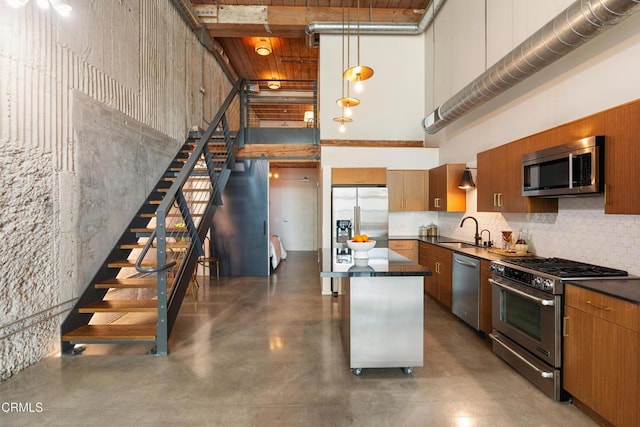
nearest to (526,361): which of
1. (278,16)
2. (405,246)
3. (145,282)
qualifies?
(405,246)

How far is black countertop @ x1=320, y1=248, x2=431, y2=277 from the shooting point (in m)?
2.67

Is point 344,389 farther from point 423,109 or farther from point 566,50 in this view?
point 423,109

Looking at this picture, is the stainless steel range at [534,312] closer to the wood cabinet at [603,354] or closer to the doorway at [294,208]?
the wood cabinet at [603,354]

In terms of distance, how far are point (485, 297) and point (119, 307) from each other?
410 cm

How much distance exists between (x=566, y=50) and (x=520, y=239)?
2.07m

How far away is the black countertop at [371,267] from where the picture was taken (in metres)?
2.67

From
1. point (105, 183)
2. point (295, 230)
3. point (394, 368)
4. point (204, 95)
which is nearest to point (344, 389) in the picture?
point (394, 368)

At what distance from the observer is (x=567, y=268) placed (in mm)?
2684

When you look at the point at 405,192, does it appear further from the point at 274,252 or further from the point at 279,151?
the point at 274,252

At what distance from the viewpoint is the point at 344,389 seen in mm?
2631

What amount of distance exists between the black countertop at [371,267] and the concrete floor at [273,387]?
0.96 meters

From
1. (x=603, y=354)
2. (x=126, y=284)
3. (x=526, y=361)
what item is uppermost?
(x=126, y=284)

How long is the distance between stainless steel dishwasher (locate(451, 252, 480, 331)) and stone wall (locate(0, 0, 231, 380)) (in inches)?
178

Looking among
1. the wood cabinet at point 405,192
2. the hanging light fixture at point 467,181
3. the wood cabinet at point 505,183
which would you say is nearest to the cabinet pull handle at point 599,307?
the wood cabinet at point 505,183
